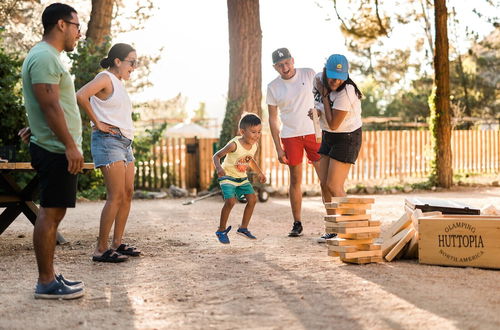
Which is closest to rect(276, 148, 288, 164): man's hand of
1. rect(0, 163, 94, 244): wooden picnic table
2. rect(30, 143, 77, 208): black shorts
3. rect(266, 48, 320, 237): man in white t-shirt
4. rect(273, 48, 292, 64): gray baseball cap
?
rect(266, 48, 320, 237): man in white t-shirt

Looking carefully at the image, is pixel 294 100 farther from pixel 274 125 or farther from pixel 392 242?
pixel 392 242

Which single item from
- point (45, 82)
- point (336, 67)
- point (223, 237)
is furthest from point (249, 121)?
point (45, 82)

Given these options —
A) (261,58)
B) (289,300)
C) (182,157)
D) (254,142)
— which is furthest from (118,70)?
A: (182,157)

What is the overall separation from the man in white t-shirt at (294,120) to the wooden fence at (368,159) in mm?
7294

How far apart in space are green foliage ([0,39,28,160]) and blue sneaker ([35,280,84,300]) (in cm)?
977

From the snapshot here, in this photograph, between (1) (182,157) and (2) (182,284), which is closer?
(2) (182,284)

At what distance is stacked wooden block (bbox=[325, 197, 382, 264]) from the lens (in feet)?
19.2

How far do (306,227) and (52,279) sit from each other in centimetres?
460

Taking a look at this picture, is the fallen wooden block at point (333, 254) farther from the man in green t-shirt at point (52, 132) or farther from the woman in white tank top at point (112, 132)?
the man in green t-shirt at point (52, 132)

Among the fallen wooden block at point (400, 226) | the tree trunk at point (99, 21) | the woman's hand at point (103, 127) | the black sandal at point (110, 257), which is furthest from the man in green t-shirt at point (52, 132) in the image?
the tree trunk at point (99, 21)

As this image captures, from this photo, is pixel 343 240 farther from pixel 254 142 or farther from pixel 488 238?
pixel 254 142

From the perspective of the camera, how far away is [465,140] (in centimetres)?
2152

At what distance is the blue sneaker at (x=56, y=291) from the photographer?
4.64 m

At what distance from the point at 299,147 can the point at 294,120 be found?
30 centimetres
